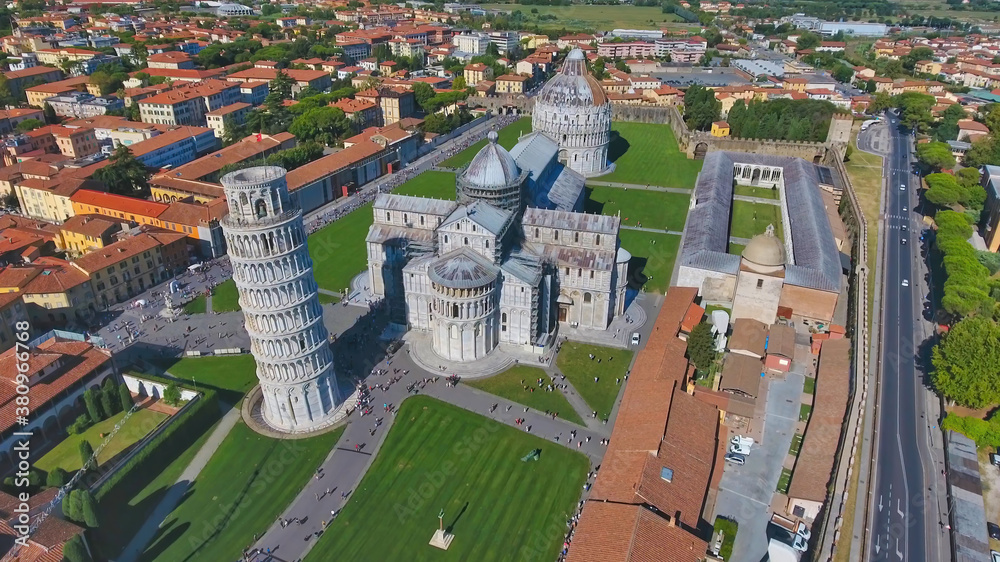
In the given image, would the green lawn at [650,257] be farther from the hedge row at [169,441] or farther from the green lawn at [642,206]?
the hedge row at [169,441]

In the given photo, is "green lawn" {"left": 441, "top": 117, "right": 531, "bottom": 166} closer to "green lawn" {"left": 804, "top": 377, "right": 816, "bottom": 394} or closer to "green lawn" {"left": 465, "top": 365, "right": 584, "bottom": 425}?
"green lawn" {"left": 465, "top": 365, "right": 584, "bottom": 425}

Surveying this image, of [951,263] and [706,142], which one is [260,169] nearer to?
[951,263]

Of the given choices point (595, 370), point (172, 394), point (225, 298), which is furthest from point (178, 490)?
point (595, 370)

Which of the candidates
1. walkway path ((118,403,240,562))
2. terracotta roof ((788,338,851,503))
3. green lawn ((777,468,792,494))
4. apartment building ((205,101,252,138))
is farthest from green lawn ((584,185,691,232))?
apartment building ((205,101,252,138))

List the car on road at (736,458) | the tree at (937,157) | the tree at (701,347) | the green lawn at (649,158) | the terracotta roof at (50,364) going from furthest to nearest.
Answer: the green lawn at (649,158), the tree at (937,157), the tree at (701,347), the terracotta roof at (50,364), the car on road at (736,458)

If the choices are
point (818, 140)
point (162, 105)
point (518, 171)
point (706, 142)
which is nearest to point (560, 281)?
point (518, 171)

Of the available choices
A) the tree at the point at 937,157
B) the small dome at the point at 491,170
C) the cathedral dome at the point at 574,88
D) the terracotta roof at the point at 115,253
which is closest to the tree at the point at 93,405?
the terracotta roof at the point at 115,253
